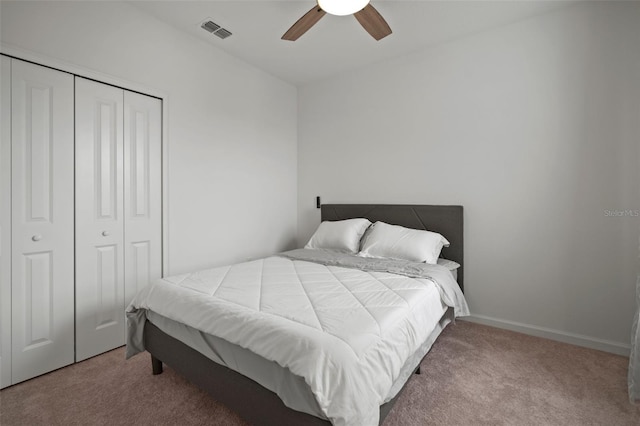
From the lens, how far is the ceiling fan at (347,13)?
1.75 meters

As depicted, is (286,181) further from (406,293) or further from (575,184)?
(575,184)

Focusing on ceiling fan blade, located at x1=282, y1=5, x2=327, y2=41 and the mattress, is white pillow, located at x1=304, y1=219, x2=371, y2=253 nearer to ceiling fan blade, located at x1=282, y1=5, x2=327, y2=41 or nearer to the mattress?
the mattress

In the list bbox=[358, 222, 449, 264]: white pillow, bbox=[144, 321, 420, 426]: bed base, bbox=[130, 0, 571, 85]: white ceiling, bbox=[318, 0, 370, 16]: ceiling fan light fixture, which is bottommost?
bbox=[144, 321, 420, 426]: bed base

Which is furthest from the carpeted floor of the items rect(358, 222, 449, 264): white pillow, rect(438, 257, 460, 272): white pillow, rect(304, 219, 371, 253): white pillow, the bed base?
rect(304, 219, 371, 253): white pillow

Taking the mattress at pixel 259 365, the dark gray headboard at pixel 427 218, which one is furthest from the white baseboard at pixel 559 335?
the mattress at pixel 259 365

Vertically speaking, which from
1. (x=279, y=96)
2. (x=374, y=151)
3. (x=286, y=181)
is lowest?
(x=286, y=181)

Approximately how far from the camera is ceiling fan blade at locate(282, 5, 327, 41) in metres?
1.91

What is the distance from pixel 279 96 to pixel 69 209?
8.42 feet

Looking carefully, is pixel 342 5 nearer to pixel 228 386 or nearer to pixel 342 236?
pixel 342 236

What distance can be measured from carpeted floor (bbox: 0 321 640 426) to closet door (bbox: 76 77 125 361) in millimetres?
238

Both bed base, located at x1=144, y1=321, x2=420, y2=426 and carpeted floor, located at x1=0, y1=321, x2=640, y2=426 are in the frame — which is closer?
bed base, located at x1=144, y1=321, x2=420, y2=426

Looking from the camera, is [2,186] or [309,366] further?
[2,186]

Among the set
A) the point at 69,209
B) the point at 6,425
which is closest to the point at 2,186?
the point at 69,209

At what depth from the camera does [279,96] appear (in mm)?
3703
